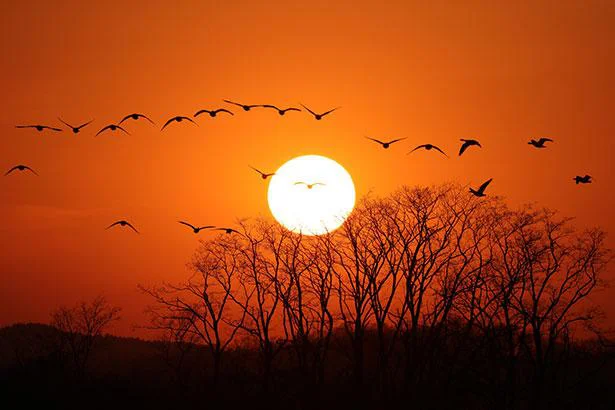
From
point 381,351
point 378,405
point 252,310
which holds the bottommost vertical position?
point 378,405

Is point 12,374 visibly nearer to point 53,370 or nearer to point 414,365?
point 53,370

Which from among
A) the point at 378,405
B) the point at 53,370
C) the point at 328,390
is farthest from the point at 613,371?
the point at 53,370

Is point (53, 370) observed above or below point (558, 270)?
below

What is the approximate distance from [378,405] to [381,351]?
18.9 ft

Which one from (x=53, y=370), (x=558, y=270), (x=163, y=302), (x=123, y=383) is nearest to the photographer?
(x=558, y=270)

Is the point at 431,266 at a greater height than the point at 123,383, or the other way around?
the point at 431,266

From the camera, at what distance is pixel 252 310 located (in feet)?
169

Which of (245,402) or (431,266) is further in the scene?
(245,402)

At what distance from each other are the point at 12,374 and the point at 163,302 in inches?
998

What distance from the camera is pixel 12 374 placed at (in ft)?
231

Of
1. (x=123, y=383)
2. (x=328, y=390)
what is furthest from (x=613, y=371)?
(x=123, y=383)

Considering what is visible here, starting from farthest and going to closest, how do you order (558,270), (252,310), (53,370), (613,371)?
(613,371) < (53,370) < (252,310) < (558,270)

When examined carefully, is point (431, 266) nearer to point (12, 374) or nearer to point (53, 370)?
point (53, 370)

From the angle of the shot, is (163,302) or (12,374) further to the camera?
(12,374)
